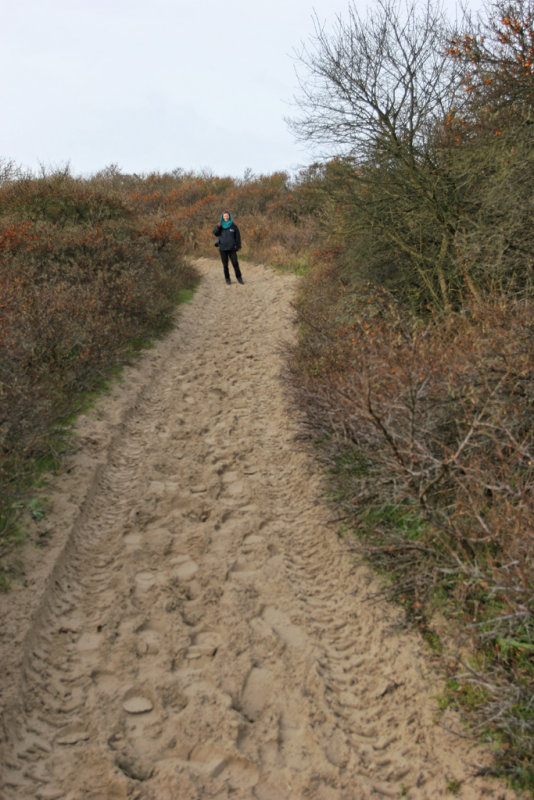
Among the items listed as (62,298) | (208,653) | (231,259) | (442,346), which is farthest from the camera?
(231,259)

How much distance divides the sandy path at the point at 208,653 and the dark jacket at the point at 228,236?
8079 mm

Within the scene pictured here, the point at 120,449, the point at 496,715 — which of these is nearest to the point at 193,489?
the point at 120,449

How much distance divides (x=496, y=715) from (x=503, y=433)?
182 centimetres

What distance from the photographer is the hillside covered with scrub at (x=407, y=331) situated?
2.98 meters

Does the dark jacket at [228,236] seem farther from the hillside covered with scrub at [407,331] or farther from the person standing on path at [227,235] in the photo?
the hillside covered with scrub at [407,331]

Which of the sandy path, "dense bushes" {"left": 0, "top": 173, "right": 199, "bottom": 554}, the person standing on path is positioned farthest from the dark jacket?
the sandy path

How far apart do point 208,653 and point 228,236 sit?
10.7 metres

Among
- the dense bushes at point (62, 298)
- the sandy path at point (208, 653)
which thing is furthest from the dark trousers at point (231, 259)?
the sandy path at point (208, 653)

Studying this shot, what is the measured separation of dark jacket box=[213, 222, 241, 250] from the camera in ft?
40.8

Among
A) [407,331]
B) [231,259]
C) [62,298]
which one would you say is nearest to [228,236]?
[231,259]

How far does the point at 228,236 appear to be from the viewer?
40.9 ft

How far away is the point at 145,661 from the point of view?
3.13 m

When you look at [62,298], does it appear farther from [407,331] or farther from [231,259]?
[231,259]

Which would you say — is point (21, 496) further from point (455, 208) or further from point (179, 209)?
point (179, 209)
